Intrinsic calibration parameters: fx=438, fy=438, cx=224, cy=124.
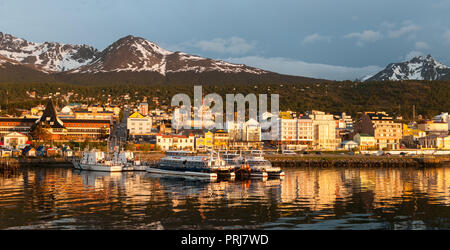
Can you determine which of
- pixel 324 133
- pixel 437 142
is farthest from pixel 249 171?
pixel 437 142

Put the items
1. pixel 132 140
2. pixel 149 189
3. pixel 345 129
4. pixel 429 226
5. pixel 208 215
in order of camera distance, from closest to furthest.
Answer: pixel 429 226 → pixel 208 215 → pixel 149 189 → pixel 132 140 → pixel 345 129

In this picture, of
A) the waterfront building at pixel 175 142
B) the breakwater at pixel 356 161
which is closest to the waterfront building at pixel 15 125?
the waterfront building at pixel 175 142

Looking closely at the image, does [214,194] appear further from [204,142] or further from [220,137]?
[220,137]

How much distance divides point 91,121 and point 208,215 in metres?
114

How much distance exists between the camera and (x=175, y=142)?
123375 mm

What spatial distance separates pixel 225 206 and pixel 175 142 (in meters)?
90.5

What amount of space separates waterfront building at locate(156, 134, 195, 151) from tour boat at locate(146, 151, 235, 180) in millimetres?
50318

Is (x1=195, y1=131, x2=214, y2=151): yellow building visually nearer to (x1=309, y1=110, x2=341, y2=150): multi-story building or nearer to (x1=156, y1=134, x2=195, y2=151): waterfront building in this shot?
(x1=156, y1=134, x2=195, y2=151): waterfront building

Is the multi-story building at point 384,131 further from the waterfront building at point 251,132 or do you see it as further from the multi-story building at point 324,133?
the waterfront building at point 251,132
